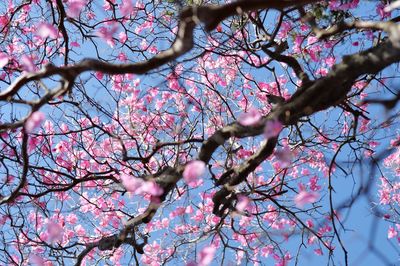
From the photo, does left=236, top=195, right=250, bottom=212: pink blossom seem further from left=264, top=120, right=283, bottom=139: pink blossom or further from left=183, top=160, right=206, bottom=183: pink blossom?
left=264, top=120, right=283, bottom=139: pink blossom

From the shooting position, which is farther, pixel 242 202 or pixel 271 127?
pixel 242 202

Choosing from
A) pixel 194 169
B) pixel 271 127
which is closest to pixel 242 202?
pixel 194 169

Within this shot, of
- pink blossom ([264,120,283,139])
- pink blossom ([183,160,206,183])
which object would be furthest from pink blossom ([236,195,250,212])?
pink blossom ([264,120,283,139])

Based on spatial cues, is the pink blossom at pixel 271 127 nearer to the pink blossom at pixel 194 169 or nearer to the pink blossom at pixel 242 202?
the pink blossom at pixel 194 169

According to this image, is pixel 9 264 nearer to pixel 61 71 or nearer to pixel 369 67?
pixel 61 71

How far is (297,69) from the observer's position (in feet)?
11.1

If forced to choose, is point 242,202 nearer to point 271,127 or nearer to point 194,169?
point 194,169

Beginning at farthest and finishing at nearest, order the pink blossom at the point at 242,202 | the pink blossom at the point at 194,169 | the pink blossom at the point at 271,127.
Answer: the pink blossom at the point at 242,202, the pink blossom at the point at 194,169, the pink blossom at the point at 271,127

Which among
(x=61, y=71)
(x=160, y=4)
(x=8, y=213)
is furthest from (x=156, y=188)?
(x=160, y=4)

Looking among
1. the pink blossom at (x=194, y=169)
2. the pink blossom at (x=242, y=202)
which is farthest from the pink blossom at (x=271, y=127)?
the pink blossom at (x=242, y=202)

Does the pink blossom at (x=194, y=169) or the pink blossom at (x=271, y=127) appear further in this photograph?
the pink blossom at (x=194, y=169)

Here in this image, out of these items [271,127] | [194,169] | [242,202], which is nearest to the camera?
[271,127]

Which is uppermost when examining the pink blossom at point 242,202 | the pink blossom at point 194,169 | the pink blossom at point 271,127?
the pink blossom at point 242,202

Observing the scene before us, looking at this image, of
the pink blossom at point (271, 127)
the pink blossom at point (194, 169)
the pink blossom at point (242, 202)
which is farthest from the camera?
the pink blossom at point (242, 202)
